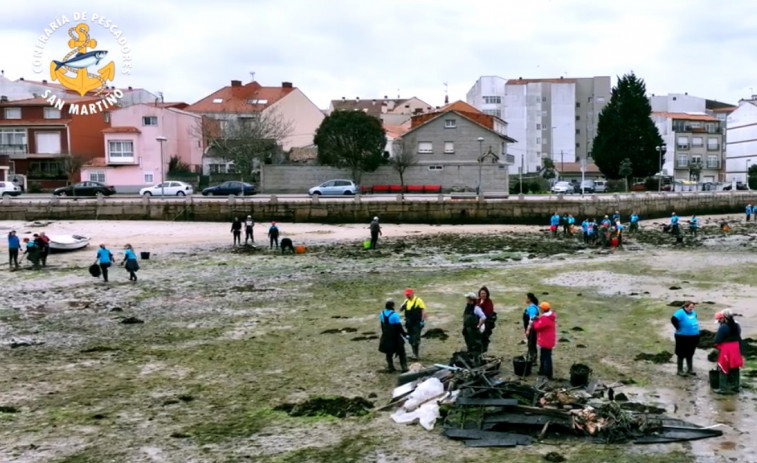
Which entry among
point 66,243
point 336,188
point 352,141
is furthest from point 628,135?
point 66,243

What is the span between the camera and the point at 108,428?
9.89m

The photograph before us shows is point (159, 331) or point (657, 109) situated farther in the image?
point (657, 109)

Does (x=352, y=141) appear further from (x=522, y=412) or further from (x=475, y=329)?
(x=522, y=412)

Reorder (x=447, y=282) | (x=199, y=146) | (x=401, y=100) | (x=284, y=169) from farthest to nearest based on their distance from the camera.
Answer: (x=401, y=100), (x=199, y=146), (x=284, y=169), (x=447, y=282)

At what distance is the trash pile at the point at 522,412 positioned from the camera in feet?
30.5

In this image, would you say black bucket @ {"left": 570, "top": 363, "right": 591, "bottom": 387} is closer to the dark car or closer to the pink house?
the dark car

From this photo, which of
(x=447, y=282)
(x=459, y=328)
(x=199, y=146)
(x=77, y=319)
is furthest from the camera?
(x=199, y=146)

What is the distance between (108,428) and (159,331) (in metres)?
6.46

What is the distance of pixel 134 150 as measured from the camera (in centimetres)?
5662

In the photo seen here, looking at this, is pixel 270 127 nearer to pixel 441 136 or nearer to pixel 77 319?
pixel 441 136

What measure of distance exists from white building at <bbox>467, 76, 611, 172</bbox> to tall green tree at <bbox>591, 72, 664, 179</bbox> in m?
16.3

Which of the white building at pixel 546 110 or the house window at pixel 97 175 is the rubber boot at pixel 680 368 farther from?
the white building at pixel 546 110

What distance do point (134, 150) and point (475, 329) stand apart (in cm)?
4984

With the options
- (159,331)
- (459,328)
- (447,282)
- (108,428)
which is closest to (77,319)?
(159,331)
